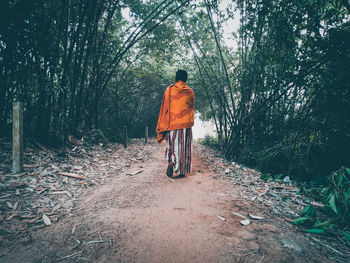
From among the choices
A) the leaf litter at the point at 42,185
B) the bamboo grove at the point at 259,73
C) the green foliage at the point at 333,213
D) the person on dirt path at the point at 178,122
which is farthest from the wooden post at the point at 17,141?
the green foliage at the point at 333,213

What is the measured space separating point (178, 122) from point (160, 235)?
6.66 feet

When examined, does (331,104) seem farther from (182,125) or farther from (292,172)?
(182,125)

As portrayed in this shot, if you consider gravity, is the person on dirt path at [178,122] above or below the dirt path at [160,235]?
above

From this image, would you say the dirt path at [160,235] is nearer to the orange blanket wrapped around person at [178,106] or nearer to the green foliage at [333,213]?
the green foliage at [333,213]

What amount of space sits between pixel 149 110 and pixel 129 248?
1076 centimetres

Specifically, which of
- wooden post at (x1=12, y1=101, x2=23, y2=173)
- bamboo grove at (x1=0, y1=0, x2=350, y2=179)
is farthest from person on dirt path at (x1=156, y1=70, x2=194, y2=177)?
wooden post at (x1=12, y1=101, x2=23, y2=173)

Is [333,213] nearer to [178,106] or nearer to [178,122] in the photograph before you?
[178,122]

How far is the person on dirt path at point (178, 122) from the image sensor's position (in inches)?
130

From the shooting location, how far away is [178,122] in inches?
131

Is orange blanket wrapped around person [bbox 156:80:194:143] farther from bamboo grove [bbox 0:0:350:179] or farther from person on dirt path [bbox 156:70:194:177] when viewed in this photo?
bamboo grove [bbox 0:0:350:179]

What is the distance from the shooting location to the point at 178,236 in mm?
1581

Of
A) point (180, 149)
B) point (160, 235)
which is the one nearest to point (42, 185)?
point (160, 235)

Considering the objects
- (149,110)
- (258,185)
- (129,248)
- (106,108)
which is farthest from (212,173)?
(149,110)

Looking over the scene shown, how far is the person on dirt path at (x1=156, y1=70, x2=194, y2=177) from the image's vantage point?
3.30 metres
